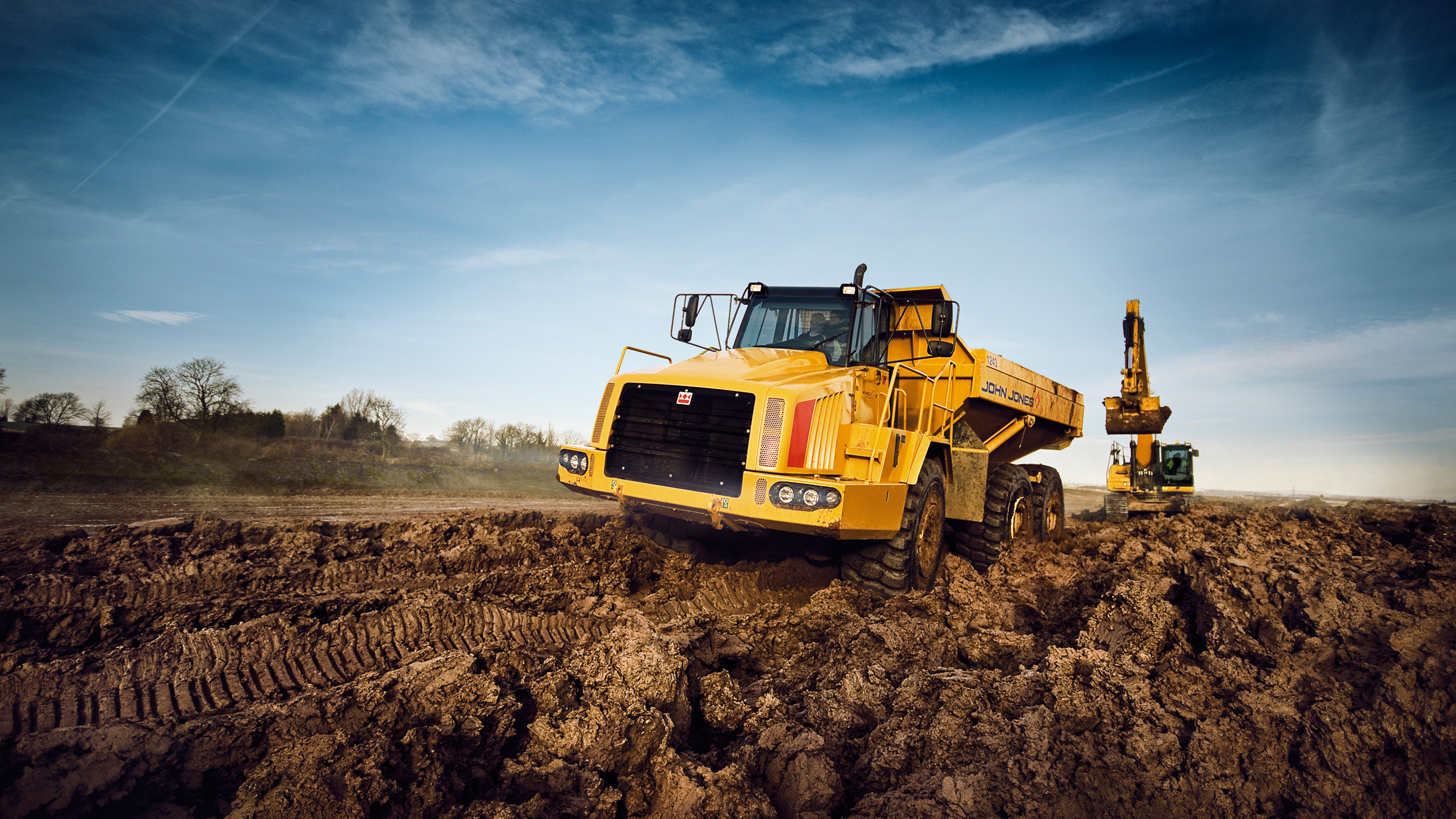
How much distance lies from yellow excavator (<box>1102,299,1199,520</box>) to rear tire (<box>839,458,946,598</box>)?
37.3ft

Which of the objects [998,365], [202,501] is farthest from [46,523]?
[998,365]

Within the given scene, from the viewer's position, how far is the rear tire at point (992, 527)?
770cm

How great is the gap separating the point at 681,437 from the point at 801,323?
1.99m

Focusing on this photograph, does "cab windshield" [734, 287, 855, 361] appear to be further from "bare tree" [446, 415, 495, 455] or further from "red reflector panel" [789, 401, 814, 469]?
"bare tree" [446, 415, 495, 455]

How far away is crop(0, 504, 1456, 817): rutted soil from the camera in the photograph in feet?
8.26

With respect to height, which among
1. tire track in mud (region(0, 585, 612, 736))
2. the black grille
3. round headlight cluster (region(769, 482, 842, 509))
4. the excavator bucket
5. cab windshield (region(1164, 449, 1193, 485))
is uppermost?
the excavator bucket

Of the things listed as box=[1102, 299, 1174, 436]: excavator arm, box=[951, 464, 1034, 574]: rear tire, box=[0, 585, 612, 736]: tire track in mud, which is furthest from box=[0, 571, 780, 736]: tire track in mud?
box=[1102, 299, 1174, 436]: excavator arm

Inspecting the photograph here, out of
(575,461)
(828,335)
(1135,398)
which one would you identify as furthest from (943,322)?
(1135,398)

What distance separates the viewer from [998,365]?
8102 mm

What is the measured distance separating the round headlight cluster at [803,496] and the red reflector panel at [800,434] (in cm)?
27

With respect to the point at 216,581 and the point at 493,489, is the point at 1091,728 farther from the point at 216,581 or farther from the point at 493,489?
the point at 493,489

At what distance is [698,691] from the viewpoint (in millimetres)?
3590

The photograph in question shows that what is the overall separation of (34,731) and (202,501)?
31.4ft

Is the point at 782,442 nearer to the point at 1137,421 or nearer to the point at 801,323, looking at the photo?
the point at 801,323
